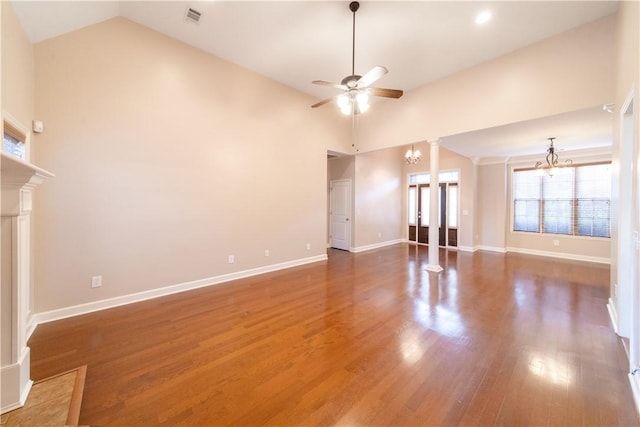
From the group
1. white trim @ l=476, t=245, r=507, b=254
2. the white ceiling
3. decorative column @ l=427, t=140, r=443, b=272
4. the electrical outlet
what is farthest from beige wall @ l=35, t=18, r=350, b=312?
white trim @ l=476, t=245, r=507, b=254

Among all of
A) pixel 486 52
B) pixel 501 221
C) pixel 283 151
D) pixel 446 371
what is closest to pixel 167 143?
pixel 283 151

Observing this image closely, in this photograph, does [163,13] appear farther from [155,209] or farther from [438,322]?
[438,322]

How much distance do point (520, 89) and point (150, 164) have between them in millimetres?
5644

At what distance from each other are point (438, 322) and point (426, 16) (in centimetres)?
383

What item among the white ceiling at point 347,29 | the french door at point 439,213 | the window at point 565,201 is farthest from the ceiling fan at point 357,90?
the window at point 565,201

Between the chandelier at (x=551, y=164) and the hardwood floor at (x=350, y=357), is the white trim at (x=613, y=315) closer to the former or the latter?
the hardwood floor at (x=350, y=357)

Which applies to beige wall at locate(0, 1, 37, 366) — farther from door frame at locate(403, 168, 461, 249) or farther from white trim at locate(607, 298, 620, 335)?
door frame at locate(403, 168, 461, 249)

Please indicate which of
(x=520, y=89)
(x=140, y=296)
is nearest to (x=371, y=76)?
(x=520, y=89)

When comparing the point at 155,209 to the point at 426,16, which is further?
the point at 155,209

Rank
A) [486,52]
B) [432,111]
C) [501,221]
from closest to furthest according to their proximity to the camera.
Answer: [486,52] → [432,111] → [501,221]

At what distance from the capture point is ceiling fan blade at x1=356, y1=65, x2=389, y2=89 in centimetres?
258

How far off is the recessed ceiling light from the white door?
4307 mm

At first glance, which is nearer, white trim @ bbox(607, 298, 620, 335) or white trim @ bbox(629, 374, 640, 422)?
white trim @ bbox(629, 374, 640, 422)

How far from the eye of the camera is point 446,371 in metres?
2.01
